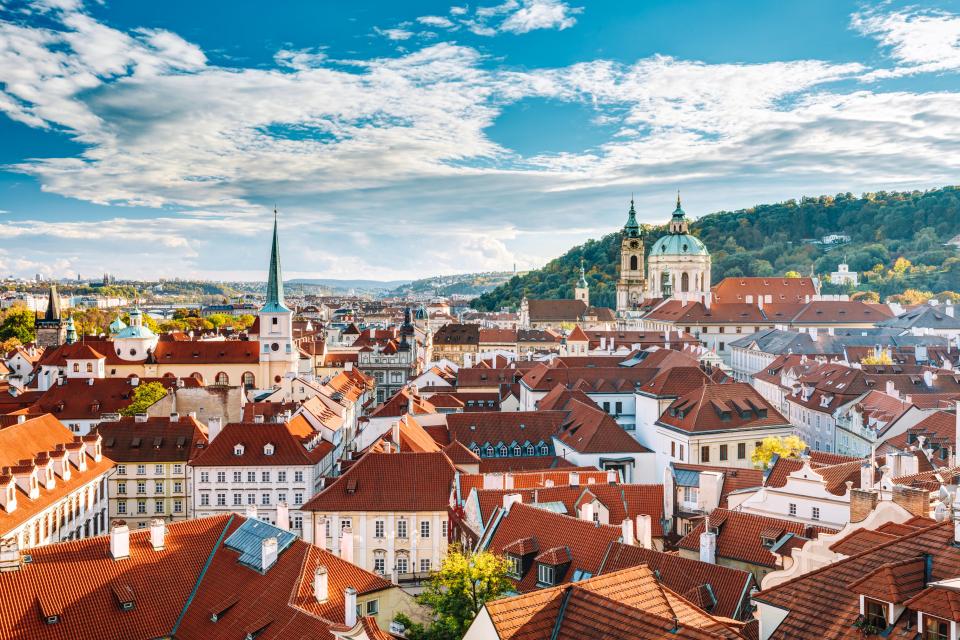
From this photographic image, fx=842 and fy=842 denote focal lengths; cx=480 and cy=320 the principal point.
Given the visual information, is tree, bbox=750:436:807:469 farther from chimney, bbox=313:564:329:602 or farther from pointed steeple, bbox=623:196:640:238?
pointed steeple, bbox=623:196:640:238

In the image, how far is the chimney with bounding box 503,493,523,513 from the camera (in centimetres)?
3488

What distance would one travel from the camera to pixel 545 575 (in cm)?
3038

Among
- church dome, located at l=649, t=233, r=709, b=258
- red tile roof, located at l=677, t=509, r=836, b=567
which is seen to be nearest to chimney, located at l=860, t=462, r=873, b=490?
red tile roof, located at l=677, t=509, r=836, b=567

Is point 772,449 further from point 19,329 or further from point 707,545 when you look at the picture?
point 19,329

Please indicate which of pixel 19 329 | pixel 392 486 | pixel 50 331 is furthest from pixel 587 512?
pixel 19 329

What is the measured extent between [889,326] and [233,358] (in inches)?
3329

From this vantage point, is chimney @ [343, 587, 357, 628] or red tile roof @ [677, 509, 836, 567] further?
red tile roof @ [677, 509, 836, 567]

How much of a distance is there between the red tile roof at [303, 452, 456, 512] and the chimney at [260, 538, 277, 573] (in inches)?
524

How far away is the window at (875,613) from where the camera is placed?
14148 millimetres

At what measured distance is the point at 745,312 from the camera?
136 m

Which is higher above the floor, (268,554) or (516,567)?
(268,554)

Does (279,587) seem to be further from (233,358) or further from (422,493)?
(233,358)

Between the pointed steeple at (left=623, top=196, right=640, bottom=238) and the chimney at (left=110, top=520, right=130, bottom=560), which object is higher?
the pointed steeple at (left=623, top=196, right=640, bottom=238)

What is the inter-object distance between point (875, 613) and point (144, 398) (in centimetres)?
6447
